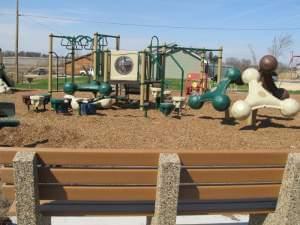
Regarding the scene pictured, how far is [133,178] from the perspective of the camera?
2596mm

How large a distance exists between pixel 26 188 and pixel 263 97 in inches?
307

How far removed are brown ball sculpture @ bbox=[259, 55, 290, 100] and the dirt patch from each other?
0.76 metres

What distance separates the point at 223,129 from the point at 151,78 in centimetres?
571

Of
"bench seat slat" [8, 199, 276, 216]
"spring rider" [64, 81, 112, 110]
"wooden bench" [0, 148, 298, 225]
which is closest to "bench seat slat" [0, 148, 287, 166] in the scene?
"wooden bench" [0, 148, 298, 225]

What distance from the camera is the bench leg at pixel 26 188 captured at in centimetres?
242

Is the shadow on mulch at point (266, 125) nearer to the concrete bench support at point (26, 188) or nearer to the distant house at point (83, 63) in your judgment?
the concrete bench support at point (26, 188)

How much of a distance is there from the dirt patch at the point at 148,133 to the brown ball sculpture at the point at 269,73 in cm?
76

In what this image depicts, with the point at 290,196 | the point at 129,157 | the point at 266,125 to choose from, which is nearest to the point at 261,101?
the point at 266,125

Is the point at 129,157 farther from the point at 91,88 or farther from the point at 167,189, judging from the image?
the point at 91,88

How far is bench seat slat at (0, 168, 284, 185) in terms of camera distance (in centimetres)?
252

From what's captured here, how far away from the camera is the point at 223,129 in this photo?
9.34 meters

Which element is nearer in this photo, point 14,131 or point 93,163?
point 93,163

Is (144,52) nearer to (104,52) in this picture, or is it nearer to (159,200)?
(104,52)

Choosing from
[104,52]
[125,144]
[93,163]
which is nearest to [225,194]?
[93,163]
